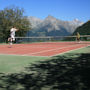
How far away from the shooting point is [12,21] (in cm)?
3394

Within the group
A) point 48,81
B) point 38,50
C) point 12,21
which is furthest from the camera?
point 12,21

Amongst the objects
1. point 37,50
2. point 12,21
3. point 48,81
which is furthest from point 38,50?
point 12,21

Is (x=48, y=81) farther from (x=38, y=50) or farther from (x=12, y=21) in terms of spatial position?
(x=12, y=21)

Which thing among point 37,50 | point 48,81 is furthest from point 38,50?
point 48,81

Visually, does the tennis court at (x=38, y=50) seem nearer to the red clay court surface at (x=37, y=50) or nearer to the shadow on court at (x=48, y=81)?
the red clay court surface at (x=37, y=50)

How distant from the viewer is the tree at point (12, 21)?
32.2 meters

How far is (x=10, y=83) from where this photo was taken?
3141 mm

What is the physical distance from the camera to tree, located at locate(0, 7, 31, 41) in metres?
32.2

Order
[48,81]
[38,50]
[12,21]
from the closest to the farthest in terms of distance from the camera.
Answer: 1. [48,81]
2. [38,50]
3. [12,21]

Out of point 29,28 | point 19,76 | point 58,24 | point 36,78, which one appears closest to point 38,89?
point 36,78

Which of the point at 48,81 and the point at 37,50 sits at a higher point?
the point at 37,50

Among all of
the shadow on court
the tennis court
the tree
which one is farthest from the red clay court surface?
the tree

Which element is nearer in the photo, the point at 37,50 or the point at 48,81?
the point at 48,81

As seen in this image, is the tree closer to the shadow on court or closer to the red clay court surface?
the red clay court surface
